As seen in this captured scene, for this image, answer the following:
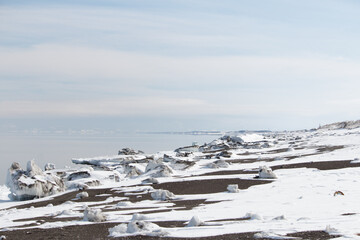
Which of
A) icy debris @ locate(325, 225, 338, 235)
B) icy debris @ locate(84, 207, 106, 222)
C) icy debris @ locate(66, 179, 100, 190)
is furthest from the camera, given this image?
icy debris @ locate(66, 179, 100, 190)

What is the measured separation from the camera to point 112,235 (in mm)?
9648

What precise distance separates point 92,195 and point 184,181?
4.53 m

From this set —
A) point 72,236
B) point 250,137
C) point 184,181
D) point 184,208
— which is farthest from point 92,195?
point 250,137

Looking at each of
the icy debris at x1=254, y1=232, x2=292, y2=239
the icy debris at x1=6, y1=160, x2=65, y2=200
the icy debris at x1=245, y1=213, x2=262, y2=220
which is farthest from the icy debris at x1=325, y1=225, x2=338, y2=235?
the icy debris at x1=6, y1=160, x2=65, y2=200

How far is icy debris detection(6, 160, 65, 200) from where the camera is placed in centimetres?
2172

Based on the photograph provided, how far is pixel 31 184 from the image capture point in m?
21.8

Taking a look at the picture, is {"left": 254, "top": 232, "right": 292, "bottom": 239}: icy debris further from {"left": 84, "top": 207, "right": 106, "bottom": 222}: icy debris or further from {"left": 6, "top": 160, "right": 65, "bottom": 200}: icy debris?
{"left": 6, "top": 160, "right": 65, "bottom": 200}: icy debris

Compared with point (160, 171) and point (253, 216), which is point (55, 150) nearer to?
point (160, 171)

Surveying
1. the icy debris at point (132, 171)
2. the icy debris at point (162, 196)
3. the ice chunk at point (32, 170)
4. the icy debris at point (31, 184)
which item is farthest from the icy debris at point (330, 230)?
the icy debris at point (132, 171)

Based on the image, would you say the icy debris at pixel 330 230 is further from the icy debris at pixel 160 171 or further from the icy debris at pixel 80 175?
the icy debris at pixel 80 175

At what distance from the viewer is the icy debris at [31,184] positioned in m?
21.7

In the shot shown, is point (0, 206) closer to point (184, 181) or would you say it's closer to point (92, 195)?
point (92, 195)

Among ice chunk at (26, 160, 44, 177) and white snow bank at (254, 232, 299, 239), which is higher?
white snow bank at (254, 232, 299, 239)

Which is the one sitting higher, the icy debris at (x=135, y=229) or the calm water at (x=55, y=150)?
the icy debris at (x=135, y=229)
